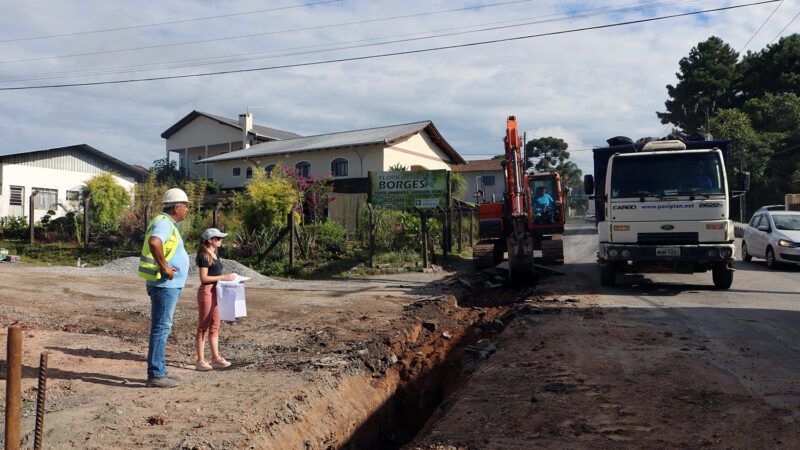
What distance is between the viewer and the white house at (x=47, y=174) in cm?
2784

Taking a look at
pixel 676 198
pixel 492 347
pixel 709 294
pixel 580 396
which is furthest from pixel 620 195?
pixel 580 396

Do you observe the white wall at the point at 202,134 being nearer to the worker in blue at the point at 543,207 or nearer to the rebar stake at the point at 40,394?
the worker in blue at the point at 543,207

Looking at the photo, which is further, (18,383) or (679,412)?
(679,412)

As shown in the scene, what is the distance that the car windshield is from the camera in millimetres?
15289

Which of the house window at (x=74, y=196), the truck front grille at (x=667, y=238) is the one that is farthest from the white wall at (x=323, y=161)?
the truck front grille at (x=667, y=238)

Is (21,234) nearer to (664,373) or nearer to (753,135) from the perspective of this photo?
(664,373)

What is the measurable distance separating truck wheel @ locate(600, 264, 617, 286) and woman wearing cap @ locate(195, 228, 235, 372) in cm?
799

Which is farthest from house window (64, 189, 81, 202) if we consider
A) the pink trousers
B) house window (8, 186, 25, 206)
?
the pink trousers

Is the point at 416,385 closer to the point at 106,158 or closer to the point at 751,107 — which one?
the point at 106,158

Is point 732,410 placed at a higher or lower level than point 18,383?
lower

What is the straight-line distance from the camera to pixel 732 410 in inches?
177

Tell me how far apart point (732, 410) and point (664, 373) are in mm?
988

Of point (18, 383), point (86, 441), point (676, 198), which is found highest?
point (676, 198)

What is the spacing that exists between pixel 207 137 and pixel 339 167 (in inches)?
593
